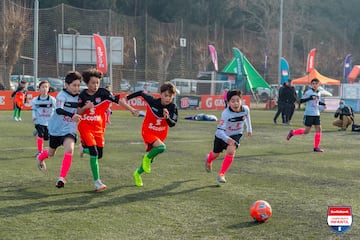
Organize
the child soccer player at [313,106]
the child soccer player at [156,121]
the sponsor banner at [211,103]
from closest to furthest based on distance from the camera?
the child soccer player at [156,121] < the child soccer player at [313,106] < the sponsor banner at [211,103]

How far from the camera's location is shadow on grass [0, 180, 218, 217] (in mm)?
6672

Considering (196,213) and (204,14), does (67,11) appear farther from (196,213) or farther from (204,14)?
(196,213)

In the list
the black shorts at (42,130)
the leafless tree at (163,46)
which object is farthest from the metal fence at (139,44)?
the black shorts at (42,130)

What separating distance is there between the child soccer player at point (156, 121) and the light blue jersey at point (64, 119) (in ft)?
Result: 3.67

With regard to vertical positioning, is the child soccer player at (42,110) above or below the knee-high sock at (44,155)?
Answer: above

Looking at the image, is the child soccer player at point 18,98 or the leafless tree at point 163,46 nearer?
the child soccer player at point 18,98

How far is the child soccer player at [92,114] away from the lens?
802 cm

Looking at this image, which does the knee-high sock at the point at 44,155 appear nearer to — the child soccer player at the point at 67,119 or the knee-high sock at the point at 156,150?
the child soccer player at the point at 67,119

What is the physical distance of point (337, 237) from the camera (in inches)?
221

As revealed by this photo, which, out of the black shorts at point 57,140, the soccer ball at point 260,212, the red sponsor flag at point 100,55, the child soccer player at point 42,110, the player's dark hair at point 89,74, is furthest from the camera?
the red sponsor flag at point 100,55

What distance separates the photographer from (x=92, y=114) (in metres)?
8.21

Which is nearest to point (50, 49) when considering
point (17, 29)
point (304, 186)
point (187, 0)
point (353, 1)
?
point (17, 29)

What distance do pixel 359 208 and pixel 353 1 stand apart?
82951 millimetres

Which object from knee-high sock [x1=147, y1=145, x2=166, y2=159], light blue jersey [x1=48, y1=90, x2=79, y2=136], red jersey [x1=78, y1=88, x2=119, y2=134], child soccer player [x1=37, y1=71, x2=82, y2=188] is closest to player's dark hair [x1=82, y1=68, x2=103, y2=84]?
child soccer player [x1=37, y1=71, x2=82, y2=188]
